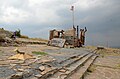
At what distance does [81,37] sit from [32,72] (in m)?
21.8

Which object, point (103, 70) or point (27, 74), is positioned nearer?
point (27, 74)

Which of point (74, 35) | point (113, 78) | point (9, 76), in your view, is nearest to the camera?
point (9, 76)

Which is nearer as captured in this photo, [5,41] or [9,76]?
[9,76]

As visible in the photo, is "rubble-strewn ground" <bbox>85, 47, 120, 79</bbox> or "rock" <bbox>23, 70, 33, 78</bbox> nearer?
"rock" <bbox>23, 70, 33, 78</bbox>

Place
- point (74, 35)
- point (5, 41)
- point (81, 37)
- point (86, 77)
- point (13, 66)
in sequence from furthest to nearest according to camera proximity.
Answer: point (81, 37), point (74, 35), point (5, 41), point (86, 77), point (13, 66)

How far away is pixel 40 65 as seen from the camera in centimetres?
701

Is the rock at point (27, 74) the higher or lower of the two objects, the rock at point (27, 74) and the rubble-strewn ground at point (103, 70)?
the higher

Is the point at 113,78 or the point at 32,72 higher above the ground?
the point at 32,72

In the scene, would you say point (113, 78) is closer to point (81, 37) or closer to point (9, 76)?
point (9, 76)

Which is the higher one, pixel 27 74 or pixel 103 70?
pixel 27 74

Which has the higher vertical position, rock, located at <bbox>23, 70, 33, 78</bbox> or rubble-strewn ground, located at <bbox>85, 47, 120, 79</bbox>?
rock, located at <bbox>23, 70, 33, 78</bbox>

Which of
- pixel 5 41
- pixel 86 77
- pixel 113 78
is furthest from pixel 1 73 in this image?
pixel 5 41

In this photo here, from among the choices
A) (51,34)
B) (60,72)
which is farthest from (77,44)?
(60,72)

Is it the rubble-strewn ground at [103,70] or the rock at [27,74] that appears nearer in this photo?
the rock at [27,74]
